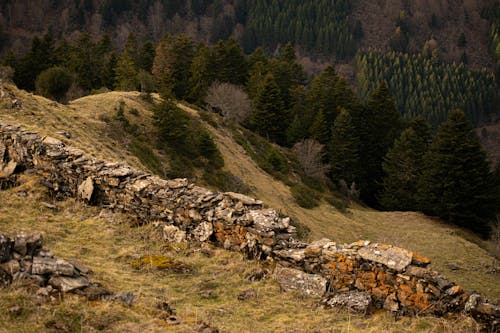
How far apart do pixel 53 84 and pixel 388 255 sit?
114ft

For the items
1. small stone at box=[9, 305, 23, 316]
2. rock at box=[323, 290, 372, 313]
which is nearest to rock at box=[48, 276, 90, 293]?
small stone at box=[9, 305, 23, 316]

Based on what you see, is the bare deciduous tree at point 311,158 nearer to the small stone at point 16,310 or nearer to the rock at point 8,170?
the rock at point 8,170

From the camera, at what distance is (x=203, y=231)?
34.5 ft

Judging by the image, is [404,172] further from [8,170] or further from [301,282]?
[8,170]

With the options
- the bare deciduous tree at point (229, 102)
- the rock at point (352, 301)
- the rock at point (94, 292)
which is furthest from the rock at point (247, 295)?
the bare deciduous tree at point (229, 102)

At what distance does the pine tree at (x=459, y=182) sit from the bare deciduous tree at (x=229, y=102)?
2408 centimetres

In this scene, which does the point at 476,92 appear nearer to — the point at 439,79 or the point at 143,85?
the point at 439,79

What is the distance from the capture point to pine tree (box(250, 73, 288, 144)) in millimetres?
54656

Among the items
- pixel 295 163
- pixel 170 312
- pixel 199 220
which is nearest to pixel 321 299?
pixel 170 312

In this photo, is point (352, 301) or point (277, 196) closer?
point (352, 301)

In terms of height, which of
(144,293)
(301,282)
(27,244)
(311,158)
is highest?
(27,244)

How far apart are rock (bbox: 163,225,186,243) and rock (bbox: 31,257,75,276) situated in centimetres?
393

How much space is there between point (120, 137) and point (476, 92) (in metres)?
146

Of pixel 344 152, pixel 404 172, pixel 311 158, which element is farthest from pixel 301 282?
pixel 344 152
